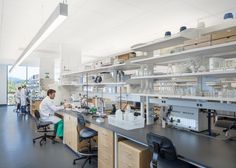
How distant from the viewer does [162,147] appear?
5.09 feet

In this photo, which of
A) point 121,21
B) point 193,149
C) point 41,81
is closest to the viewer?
point 193,149

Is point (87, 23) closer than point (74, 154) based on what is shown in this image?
No

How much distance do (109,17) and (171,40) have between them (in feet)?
Answer: 6.24

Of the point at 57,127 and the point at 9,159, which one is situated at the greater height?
the point at 57,127

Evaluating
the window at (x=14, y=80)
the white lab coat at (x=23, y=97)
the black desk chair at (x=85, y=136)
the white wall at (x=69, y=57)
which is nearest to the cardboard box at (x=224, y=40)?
the black desk chair at (x=85, y=136)

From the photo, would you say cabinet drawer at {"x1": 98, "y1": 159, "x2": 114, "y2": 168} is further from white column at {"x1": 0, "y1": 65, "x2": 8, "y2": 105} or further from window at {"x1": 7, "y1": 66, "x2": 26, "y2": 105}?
white column at {"x1": 0, "y1": 65, "x2": 8, "y2": 105}

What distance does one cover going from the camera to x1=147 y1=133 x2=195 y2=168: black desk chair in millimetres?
1510

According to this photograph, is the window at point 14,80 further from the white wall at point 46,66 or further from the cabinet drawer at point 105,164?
the cabinet drawer at point 105,164

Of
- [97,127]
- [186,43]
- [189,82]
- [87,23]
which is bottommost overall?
[97,127]

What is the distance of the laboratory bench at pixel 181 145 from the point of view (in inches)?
55.1

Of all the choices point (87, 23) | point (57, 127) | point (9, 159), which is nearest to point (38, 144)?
point (57, 127)

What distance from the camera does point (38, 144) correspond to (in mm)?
4008

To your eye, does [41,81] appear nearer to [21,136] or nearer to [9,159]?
[21,136]

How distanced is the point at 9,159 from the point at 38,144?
84 centimetres
